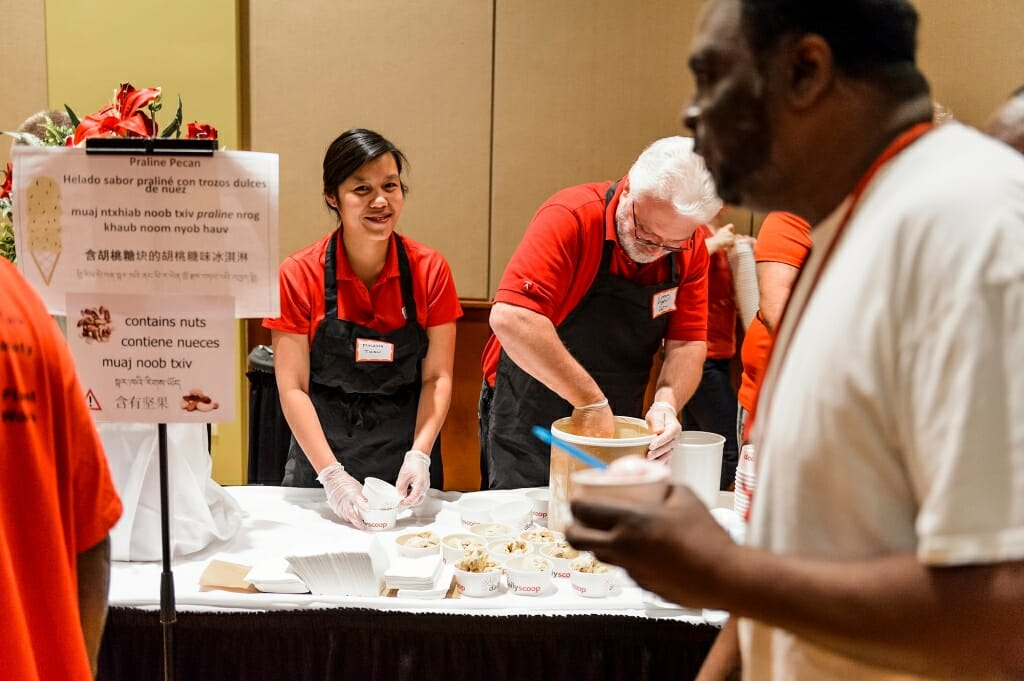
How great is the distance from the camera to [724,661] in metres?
0.92

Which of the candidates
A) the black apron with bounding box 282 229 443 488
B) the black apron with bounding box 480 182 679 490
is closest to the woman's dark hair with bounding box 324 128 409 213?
the black apron with bounding box 282 229 443 488

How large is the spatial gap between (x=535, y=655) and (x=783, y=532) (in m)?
1.02

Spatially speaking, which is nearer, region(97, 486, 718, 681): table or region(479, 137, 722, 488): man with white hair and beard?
region(97, 486, 718, 681): table

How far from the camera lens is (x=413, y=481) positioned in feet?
6.41

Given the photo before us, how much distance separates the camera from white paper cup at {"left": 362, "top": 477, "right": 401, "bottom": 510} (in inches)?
72.3

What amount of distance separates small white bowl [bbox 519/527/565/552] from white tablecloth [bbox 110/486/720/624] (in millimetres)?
91

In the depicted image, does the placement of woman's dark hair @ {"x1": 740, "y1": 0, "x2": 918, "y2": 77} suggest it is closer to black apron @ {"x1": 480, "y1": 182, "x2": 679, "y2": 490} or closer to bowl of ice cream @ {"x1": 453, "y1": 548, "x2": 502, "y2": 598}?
bowl of ice cream @ {"x1": 453, "y1": 548, "x2": 502, "y2": 598}

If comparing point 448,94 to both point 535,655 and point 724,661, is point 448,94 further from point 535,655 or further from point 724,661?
point 724,661

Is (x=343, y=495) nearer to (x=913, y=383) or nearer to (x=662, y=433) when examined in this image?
(x=662, y=433)

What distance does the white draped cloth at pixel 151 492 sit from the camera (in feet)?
5.37

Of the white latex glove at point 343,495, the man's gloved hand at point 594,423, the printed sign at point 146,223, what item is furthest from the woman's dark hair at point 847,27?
the white latex glove at point 343,495

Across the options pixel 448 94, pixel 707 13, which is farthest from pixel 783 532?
pixel 448 94

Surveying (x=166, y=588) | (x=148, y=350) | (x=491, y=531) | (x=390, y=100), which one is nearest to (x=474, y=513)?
(x=491, y=531)

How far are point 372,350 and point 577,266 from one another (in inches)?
23.2
